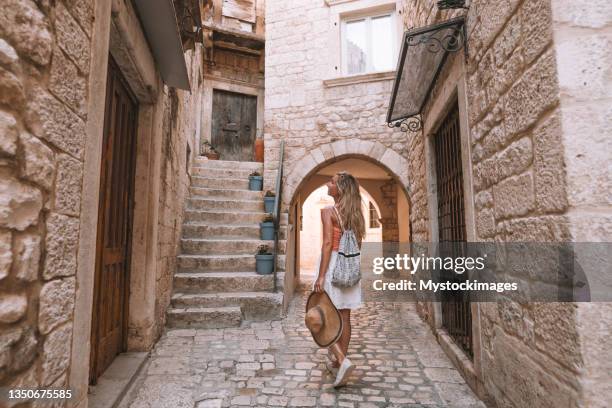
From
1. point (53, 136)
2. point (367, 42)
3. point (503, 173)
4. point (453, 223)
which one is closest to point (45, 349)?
point (53, 136)

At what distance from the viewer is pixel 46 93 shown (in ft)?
4.10

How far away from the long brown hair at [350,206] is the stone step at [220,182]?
13.1 ft

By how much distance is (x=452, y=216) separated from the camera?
10.9 feet

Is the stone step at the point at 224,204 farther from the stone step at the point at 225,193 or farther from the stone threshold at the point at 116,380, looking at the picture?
the stone threshold at the point at 116,380

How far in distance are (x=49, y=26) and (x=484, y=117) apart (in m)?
2.23

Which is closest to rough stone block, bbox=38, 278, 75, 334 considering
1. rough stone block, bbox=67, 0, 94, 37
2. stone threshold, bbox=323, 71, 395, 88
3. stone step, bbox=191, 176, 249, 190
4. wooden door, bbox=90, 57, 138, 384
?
wooden door, bbox=90, 57, 138, 384

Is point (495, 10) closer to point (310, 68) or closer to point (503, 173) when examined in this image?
point (503, 173)

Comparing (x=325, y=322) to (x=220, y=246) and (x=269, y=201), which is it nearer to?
(x=220, y=246)

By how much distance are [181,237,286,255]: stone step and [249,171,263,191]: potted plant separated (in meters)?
1.58

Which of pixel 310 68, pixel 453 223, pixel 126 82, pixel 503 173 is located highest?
pixel 310 68

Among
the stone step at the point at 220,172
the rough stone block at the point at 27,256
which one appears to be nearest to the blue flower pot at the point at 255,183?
the stone step at the point at 220,172

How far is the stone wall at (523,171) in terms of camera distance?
1.34 m

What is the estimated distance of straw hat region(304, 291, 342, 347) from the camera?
256 cm

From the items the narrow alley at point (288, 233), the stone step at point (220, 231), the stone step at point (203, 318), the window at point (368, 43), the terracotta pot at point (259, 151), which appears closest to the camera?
the narrow alley at point (288, 233)
